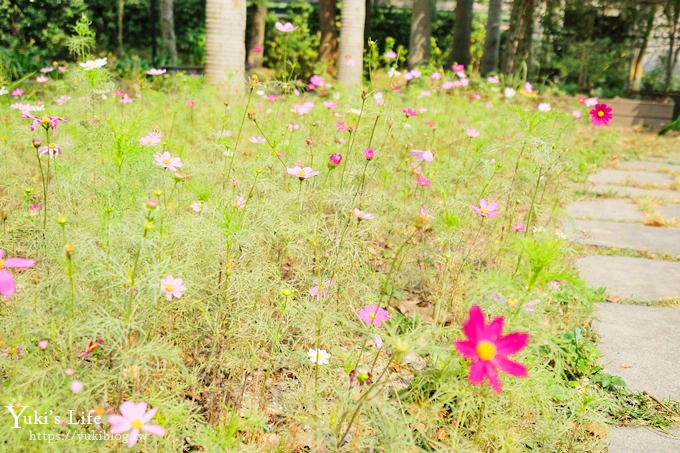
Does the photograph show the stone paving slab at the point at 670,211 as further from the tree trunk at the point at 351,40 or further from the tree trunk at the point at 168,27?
the tree trunk at the point at 168,27

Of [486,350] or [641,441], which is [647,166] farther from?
[486,350]

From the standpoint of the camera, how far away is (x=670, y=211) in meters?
3.80

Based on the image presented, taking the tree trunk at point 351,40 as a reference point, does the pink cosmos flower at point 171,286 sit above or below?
below

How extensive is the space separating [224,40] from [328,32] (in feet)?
12.1

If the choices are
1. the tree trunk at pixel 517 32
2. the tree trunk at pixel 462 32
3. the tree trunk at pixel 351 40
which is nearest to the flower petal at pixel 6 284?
the tree trunk at pixel 351 40

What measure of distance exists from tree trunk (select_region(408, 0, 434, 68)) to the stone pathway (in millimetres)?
4561

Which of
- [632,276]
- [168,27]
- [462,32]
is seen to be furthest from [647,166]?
[168,27]

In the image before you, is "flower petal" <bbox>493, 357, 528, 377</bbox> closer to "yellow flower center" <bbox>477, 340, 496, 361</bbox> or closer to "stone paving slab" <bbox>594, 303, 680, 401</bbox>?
"yellow flower center" <bbox>477, 340, 496, 361</bbox>

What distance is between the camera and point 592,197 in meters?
4.09

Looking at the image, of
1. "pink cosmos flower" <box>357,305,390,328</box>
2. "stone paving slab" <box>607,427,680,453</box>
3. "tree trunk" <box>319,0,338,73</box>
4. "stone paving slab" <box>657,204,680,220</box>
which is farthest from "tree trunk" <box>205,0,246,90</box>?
"stone paving slab" <box>607,427,680,453</box>

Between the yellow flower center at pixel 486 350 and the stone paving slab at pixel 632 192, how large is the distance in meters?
3.51

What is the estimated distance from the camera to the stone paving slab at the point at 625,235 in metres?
3.04

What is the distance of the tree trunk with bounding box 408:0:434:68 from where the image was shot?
329 inches

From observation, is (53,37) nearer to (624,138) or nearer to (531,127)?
(624,138)
